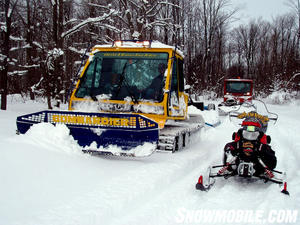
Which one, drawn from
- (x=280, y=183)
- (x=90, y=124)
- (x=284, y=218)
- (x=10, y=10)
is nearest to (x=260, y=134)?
(x=280, y=183)

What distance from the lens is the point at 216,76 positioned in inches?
1725

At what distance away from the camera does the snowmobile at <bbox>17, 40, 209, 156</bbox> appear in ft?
18.8

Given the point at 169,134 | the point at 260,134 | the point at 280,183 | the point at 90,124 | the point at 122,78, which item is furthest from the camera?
the point at 122,78

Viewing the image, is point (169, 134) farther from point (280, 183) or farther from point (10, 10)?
point (10, 10)

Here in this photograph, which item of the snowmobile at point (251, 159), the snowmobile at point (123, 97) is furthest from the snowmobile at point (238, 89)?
the snowmobile at point (251, 159)

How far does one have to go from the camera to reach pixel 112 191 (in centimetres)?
419

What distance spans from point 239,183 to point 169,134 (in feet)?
5.60

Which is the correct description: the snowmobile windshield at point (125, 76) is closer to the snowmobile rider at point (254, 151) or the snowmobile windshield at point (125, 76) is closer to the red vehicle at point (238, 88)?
the snowmobile rider at point (254, 151)

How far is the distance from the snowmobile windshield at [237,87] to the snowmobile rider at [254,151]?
17051 mm

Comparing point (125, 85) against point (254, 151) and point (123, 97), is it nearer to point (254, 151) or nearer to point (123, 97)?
point (123, 97)

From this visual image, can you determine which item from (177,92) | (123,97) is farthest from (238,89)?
(123,97)

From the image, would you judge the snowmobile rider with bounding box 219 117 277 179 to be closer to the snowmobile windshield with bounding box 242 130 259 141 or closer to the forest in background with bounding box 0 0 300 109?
the snowmobile windshield with bounding box 242 130 259 141

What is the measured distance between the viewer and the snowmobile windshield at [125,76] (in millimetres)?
6703

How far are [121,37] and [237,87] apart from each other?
28.9 feet
